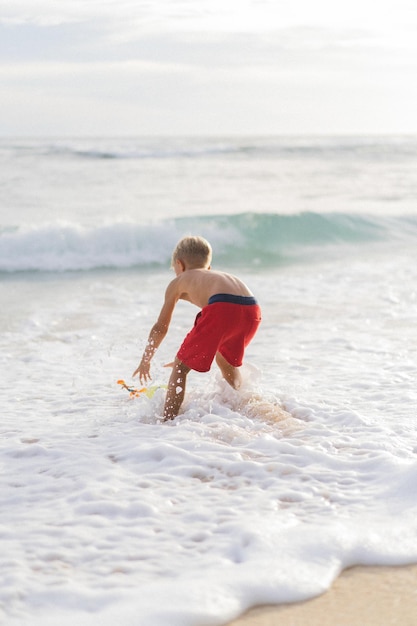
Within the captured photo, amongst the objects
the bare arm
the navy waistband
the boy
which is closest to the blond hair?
the boy

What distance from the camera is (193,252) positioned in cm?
464

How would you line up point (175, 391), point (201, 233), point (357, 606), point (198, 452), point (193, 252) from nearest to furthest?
point (357, 606)
point (198, 452)
point (175, 391)
point (193, 252)
point (201, 233)

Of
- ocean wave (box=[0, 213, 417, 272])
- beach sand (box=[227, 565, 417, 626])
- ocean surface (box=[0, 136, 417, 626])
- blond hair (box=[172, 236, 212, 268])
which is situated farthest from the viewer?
ocean wave (box=[0, 213, 417, 272])

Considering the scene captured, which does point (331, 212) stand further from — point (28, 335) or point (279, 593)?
point (279, 593)

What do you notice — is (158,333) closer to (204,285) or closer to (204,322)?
(204,322)

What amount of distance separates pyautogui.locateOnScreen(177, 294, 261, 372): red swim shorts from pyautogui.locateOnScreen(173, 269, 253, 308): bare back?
46 millimetres

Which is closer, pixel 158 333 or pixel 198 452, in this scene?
pixel 198 452

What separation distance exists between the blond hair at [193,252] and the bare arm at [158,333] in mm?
166

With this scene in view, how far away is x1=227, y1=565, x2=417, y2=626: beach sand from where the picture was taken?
2375 mm

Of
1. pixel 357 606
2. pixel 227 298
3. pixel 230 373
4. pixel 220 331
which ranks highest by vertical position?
pixel 227 298

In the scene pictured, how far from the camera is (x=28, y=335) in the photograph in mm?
6824

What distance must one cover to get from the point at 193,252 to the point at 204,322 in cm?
50

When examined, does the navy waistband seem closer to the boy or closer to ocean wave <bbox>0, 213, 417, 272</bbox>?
the boy

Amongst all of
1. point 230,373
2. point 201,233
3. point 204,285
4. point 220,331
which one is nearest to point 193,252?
point 204,285
